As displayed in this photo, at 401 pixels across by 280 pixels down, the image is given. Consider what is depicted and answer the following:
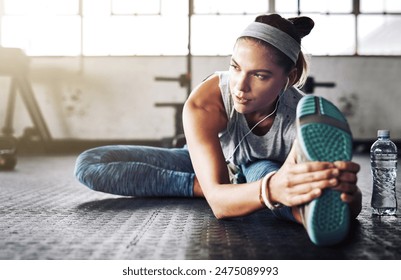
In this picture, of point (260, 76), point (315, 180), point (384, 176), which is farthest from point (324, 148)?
point (384, 176)

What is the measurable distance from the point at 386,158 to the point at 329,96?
2.99 metres

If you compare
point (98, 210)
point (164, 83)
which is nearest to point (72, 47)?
point (164, 83)

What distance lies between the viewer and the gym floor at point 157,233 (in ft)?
2.74

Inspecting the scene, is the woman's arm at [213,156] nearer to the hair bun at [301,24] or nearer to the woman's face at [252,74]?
the woman's face at [252,74]

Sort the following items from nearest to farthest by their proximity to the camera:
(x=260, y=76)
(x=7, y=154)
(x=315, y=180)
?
(x=315, y=180) < (x=260, y=76) < (x=7, y=154)

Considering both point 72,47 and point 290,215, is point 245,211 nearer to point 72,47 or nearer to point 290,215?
point 290,215

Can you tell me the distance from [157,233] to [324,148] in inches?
15.8

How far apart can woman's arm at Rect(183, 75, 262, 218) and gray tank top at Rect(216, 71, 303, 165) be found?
3 cm

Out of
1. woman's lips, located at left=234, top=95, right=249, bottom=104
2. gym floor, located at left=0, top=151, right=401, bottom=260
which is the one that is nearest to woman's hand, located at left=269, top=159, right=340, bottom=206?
gym floor, located at left=0, top=151, right=401, bottom=260

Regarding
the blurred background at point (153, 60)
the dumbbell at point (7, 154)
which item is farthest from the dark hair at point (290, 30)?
the blurred background at point (153, 60)

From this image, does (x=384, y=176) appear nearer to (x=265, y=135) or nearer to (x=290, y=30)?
(x=265, y=135)

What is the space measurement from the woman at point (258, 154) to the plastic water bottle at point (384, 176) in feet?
0.64

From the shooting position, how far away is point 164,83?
14.1 feet

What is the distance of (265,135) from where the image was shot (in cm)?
118
